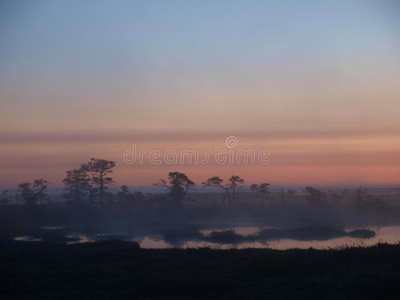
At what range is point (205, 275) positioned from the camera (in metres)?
17.9

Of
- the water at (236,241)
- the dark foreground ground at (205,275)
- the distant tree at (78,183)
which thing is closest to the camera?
the dark foreground ground at (205,275)

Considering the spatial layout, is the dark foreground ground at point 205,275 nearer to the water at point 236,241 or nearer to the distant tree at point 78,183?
the water at point 236,241

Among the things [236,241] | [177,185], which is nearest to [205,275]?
[236,241]

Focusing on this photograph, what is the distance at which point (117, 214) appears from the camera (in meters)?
76.6

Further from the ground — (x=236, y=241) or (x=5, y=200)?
(x=5, y=200)

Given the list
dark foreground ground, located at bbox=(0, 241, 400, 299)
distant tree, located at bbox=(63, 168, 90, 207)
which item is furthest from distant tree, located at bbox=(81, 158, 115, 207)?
dark foreground ground, located at bbox=(0, 241, 400, 299)

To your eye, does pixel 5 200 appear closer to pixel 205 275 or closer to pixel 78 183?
pixel 78 183

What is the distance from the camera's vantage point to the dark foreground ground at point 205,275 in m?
14.7

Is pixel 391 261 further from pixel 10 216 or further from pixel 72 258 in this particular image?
pixel 10 216

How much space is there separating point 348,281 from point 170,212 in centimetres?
6321

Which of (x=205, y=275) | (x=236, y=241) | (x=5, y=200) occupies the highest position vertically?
(x=5, y=200)

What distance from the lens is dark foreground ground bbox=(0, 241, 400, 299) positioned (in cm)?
1474

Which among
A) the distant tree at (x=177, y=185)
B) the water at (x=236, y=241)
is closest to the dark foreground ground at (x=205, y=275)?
the water at (x=236, y=241)

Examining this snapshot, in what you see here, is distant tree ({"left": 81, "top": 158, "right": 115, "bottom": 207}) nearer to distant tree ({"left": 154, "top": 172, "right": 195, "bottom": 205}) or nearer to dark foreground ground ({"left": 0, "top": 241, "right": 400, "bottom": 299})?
distant tree ({"left": 154, "top": 172, "right": 195, "bottom": 205})
